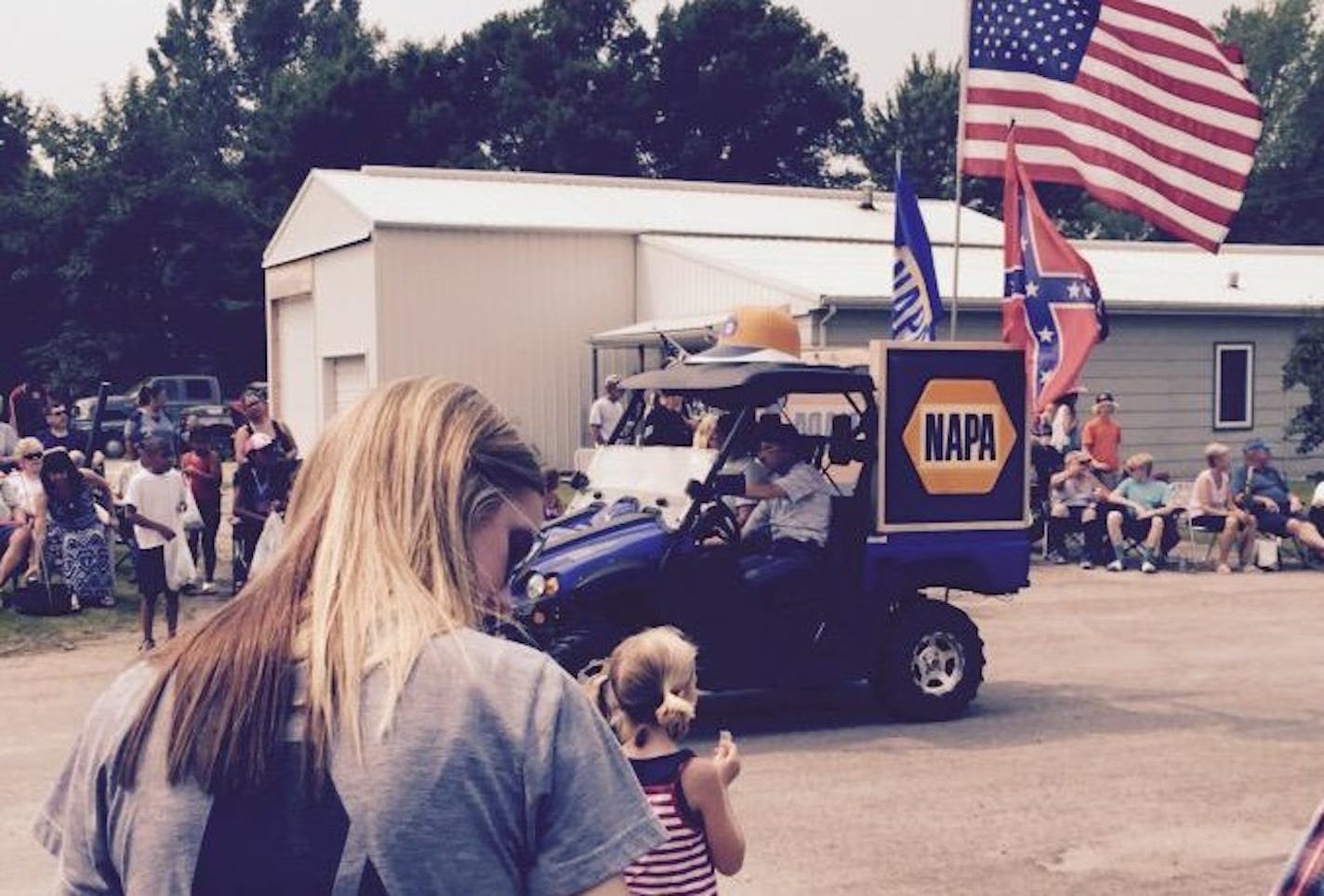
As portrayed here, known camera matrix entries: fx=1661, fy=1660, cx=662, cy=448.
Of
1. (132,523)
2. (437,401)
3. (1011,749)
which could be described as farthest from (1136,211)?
(437,401)

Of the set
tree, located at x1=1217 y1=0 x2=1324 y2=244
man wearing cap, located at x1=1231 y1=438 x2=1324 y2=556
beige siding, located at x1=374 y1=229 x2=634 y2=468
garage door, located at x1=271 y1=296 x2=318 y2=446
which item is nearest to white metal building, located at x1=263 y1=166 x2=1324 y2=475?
beige siding, located at x1=374 y1=229 x2=634 y2=468

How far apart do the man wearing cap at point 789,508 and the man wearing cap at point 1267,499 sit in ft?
32.6

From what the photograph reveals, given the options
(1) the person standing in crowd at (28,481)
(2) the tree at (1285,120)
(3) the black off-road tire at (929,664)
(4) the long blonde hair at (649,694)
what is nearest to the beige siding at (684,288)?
(1) the person standing in crowd at (28,481)

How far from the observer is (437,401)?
209 centimetres

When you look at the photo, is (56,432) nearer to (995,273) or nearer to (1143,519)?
(1143,519)

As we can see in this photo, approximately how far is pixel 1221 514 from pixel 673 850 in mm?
14810

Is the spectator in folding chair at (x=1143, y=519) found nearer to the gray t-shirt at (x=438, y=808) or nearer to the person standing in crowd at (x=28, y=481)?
the person standing in crowd at (x=28, y=481)

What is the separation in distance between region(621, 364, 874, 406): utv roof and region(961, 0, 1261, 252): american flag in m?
3.35

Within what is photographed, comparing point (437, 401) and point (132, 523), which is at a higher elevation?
point (437, 401)

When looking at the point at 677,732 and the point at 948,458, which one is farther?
the point at 948,458

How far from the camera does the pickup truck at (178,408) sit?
109 ft

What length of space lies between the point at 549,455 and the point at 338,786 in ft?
83.5

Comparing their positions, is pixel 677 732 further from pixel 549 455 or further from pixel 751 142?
pixel 751 142

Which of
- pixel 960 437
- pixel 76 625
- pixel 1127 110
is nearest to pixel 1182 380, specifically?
pixel 1127 110
